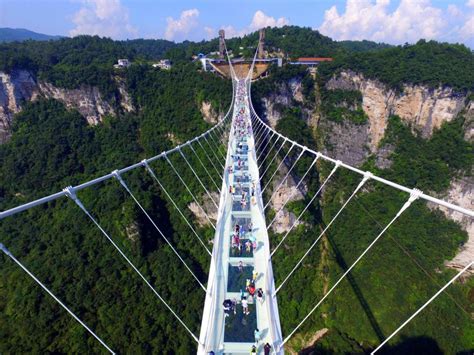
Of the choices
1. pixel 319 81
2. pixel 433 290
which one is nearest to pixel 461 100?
pixel 319 81

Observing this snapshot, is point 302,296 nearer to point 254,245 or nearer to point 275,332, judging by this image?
point 254,245

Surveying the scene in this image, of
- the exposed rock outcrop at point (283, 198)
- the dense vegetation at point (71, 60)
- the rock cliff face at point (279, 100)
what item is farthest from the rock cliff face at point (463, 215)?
the dense vegetation at point (71, 60)

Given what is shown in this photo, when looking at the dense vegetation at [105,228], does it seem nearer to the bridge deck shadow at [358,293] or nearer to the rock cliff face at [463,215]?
the bridge deck shadow at [358,293]

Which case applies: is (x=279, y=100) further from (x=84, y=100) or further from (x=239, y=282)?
(x=239, y=282)

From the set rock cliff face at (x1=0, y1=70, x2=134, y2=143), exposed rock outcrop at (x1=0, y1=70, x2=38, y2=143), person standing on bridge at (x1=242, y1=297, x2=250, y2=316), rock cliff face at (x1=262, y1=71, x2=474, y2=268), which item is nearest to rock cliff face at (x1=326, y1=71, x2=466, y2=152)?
rock cliff face at (x1=262, y1=71, x2=474, y2=268)

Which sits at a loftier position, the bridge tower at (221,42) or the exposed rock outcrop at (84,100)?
the bridge tower at (221,42)

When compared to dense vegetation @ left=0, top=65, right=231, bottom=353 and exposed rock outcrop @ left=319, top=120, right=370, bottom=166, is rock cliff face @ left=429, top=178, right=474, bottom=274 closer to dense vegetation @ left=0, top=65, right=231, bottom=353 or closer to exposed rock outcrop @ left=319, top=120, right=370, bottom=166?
exposed rock outcrop @ left=319, top=120, right=370, bottom=166
